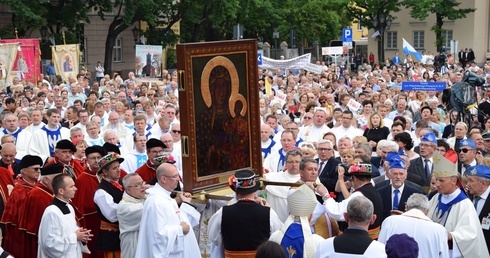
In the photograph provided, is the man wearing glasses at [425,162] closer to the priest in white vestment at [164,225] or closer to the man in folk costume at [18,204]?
the priest in white vestment at [164,225]

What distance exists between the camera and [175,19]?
44656 mm

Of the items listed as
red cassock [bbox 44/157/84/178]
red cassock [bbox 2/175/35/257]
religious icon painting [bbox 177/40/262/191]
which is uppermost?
religious icon painting [bbox 177/40/262/191]

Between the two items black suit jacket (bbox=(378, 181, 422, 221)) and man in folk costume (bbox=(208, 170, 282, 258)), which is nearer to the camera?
man in folk costume (bbox=(208, 170, 282, 258))

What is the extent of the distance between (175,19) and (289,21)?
15.3 m

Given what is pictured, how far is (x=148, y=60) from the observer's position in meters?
30.0

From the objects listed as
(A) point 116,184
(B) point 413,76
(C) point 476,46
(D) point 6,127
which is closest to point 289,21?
(C) point 476,46

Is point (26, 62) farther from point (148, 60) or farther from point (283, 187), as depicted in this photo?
point (283, 187)

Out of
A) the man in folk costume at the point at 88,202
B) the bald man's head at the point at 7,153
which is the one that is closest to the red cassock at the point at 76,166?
the bald man's head at the point at 7,153

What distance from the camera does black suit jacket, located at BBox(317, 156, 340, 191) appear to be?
34.2ft

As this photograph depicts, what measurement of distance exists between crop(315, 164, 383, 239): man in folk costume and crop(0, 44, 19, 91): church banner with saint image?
737 inches

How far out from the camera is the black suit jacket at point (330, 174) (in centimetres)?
1042

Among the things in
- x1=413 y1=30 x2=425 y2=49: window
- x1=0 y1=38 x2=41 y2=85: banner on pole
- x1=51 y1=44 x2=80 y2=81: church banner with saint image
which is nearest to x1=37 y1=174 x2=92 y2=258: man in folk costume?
x1=0 y1=38 x2=41 y2=85: banner on pole

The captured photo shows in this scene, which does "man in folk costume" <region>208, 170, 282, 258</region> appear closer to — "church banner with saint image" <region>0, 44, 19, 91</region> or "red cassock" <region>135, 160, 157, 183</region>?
"red cassock" <region>135, 160, 157, 183</region>

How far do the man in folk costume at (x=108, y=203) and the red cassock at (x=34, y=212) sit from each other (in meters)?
0.58
